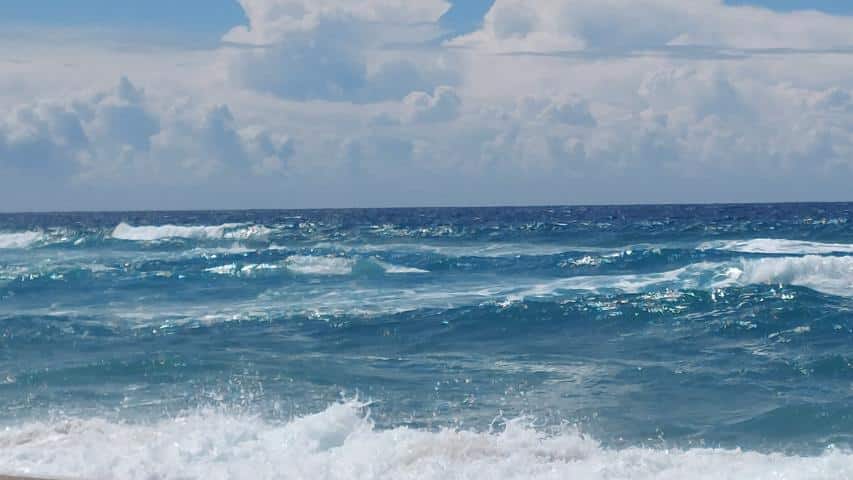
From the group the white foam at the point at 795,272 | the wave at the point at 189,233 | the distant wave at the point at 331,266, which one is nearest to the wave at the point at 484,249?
the distant wave at the point at 331,266

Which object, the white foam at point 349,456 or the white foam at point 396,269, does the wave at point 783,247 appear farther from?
the white foam at point 349,456

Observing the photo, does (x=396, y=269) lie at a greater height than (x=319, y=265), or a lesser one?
lesser

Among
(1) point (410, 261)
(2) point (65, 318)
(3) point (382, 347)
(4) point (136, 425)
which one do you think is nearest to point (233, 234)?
(1) point (410, 261)

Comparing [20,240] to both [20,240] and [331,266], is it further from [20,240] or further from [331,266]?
[331,266]

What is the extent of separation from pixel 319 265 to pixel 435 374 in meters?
16.6

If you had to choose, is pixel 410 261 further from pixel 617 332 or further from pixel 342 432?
pixel 342 432

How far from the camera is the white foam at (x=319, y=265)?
89.0ft

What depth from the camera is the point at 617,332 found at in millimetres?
15328

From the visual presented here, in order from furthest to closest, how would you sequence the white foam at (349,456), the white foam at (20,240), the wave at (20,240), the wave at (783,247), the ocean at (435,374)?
1. the white foam at (20,240)
2. the wave at (20,240)
3. the wave at (783,247)
4. the ocean at (435,374)
5. the white foam at (349,456)

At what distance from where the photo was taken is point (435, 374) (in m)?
12.3

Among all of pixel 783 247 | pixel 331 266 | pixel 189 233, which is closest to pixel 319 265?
pixel 331 266

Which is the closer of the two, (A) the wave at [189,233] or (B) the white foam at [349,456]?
(B) the white foam at [349,456]

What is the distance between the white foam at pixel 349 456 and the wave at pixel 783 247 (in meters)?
23.8

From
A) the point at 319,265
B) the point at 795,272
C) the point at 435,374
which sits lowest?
the point at 435,374
